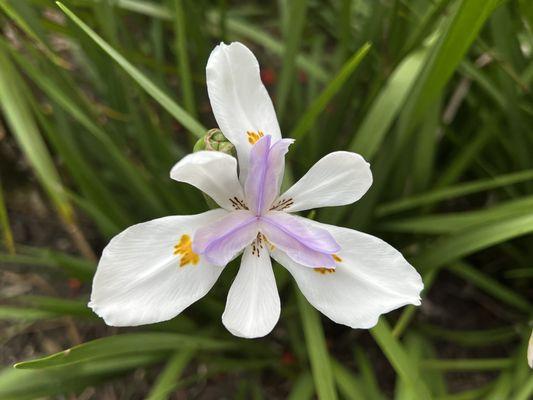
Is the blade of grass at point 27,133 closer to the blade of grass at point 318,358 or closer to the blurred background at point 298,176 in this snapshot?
the blurred background at point 298,176

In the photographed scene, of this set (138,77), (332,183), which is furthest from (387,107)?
(138,77)

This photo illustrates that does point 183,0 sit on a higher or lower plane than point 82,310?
higher

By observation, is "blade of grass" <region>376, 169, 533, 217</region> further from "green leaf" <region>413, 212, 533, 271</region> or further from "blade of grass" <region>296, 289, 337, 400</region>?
"blade of grass" <region>296, 289, 337, 400</region>

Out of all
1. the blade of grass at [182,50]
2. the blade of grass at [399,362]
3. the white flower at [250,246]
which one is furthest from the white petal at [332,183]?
the blade of grass at [182,50]

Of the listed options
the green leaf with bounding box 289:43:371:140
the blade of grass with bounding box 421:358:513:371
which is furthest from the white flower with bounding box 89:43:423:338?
the blade of grass with bounding box 421:358:513:371

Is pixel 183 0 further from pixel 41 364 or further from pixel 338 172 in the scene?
pixel 41 364

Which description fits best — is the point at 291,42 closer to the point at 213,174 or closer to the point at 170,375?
the point at 213,174

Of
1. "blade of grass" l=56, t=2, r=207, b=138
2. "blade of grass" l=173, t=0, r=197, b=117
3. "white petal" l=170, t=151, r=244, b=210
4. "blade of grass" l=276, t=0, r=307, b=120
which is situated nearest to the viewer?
"white petal" l=170, t=151, r=244, b=210

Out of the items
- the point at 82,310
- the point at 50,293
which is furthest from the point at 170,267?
the point at 50,293
